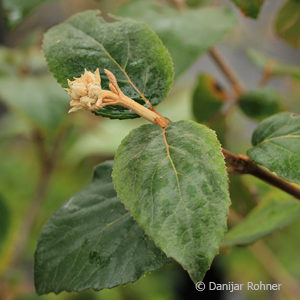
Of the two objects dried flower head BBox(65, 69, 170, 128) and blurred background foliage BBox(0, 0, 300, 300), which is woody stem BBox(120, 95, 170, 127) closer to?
dried flower head BBox(65, 69, 170, 128)

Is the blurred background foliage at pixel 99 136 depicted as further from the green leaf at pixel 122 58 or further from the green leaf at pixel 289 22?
the green leaf at pixel 122 58

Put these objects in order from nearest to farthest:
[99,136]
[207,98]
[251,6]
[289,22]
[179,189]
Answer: [179,189] < [251,6] < [289,22] < [207,98] < [99,136]

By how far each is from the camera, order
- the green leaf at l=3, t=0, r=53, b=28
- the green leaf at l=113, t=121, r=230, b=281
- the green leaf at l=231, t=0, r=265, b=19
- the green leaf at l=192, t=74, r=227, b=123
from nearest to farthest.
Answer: the green leaf at l=113, t=121, r=230, b=281
the green leaf at l=231, t=0, r=265, b=19
the green leaf at l=3, t=0, r=53, b=28
the green leaf at l=192, t=74, r=227, b=123

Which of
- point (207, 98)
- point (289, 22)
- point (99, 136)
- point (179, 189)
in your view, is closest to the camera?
point (179, 189)

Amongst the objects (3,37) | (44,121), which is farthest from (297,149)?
(3,37)

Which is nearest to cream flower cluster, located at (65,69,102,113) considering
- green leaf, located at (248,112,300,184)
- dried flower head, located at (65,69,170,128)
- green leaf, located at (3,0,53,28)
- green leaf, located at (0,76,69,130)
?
dried flower head, located at (65,69,170,128)

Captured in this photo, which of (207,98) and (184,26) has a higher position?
(184,26)

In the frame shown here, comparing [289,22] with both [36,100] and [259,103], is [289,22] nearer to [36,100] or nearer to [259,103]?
[259,103]

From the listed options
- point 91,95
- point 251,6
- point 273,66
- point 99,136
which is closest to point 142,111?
point 91,95
